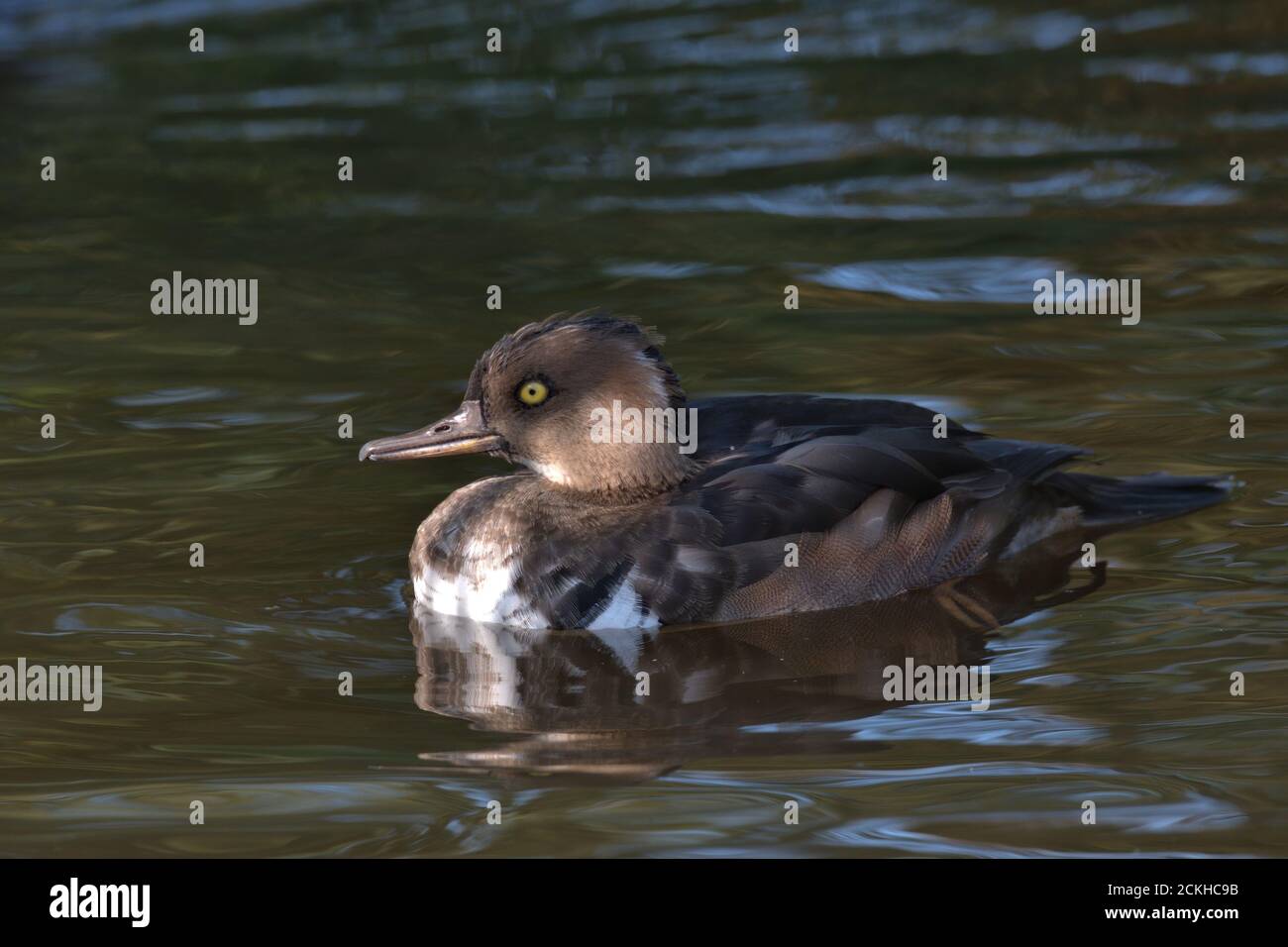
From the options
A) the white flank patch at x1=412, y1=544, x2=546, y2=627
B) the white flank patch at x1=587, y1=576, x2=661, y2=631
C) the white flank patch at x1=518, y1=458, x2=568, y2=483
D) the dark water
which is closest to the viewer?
the dark water

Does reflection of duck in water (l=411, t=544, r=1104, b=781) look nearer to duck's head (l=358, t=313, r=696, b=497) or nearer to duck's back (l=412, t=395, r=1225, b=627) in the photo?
duck's back (l=412, t=395, r=1225, b=627)

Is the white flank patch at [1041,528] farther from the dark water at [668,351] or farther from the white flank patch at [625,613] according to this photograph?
the white flank patch at [625,613]

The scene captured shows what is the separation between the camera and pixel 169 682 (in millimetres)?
7871

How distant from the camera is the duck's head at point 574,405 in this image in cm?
859

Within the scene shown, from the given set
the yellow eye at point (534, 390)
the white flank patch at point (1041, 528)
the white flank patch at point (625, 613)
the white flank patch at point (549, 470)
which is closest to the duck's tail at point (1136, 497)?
the white flank patch at point (1041, 528)

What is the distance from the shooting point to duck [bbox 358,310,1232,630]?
8391 mm

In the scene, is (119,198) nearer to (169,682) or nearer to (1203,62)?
(169,682)

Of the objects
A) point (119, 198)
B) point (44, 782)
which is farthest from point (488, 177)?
point (44, 782)

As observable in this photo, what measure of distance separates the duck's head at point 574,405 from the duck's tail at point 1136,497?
188 cm

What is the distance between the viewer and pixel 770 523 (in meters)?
8.45

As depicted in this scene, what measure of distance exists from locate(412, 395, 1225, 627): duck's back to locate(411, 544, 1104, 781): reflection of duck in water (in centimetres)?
11

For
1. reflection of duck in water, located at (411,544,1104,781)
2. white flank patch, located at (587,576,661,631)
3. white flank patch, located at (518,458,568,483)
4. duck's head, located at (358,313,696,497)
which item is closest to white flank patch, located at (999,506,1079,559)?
reflection of duck in water, located at (411,544,1104,781)

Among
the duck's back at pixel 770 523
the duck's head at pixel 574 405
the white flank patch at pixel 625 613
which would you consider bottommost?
the white flank patch at pixel 625 613

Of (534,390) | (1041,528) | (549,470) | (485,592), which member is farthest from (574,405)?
(1041,528)
